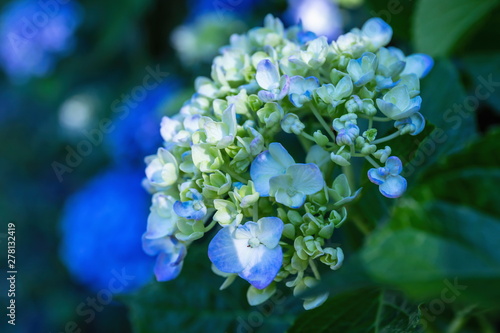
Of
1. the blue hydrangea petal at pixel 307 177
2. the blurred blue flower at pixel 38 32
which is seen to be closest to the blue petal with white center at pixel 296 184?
the blue hydrangea petal at pixel 307 177

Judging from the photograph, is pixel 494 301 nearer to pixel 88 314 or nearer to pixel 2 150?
pixel 88 314

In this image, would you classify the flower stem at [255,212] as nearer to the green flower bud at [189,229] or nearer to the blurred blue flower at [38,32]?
the green flower bud at [189,229]

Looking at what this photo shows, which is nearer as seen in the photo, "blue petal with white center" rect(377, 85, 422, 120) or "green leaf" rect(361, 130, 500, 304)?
"green leaf" rect(361, 130, 500, 304)

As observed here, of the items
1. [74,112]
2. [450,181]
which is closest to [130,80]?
[74,112]

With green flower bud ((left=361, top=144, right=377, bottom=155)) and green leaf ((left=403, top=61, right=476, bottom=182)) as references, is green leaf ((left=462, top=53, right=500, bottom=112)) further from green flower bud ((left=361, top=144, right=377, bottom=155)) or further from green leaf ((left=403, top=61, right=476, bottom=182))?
green flower bud ((left=361, top=144, right=377, bottom=155))

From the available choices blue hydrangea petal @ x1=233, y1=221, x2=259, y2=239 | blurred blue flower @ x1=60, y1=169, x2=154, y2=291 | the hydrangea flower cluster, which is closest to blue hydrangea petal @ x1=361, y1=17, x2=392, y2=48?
the hydrangea flower cluster

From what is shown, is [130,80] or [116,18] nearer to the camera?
[116,18]
